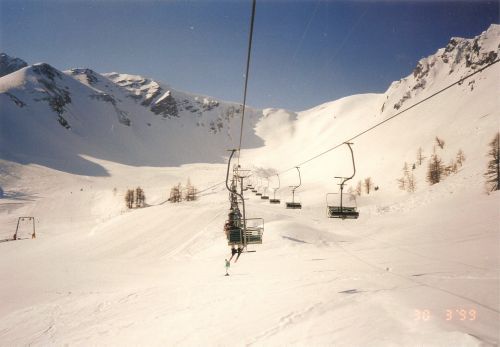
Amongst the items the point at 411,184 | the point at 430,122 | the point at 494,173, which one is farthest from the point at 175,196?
the point at 430,122

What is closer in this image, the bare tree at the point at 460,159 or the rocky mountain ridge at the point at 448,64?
the bare tree at the point at 460,159

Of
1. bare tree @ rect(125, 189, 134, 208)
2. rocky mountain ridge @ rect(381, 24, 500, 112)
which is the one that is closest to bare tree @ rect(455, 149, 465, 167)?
rocky mountain ridge @ rect(381, 24, 500, 112)

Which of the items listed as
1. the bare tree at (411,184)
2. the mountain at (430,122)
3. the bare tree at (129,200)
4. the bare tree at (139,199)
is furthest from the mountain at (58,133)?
the bare tree at (411,184)

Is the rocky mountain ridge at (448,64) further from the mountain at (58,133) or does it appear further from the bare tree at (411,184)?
the mountain at (58,133)

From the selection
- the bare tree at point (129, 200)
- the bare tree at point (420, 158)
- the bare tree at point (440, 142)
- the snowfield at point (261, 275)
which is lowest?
the snowfield at point (261, 275)

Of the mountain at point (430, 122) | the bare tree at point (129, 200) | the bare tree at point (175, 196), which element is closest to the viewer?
the bare tree at point (129, 200)

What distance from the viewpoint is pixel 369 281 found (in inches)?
614

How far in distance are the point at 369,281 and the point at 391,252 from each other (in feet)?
33.6

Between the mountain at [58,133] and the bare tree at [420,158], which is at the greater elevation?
the mountain at [58,133]
